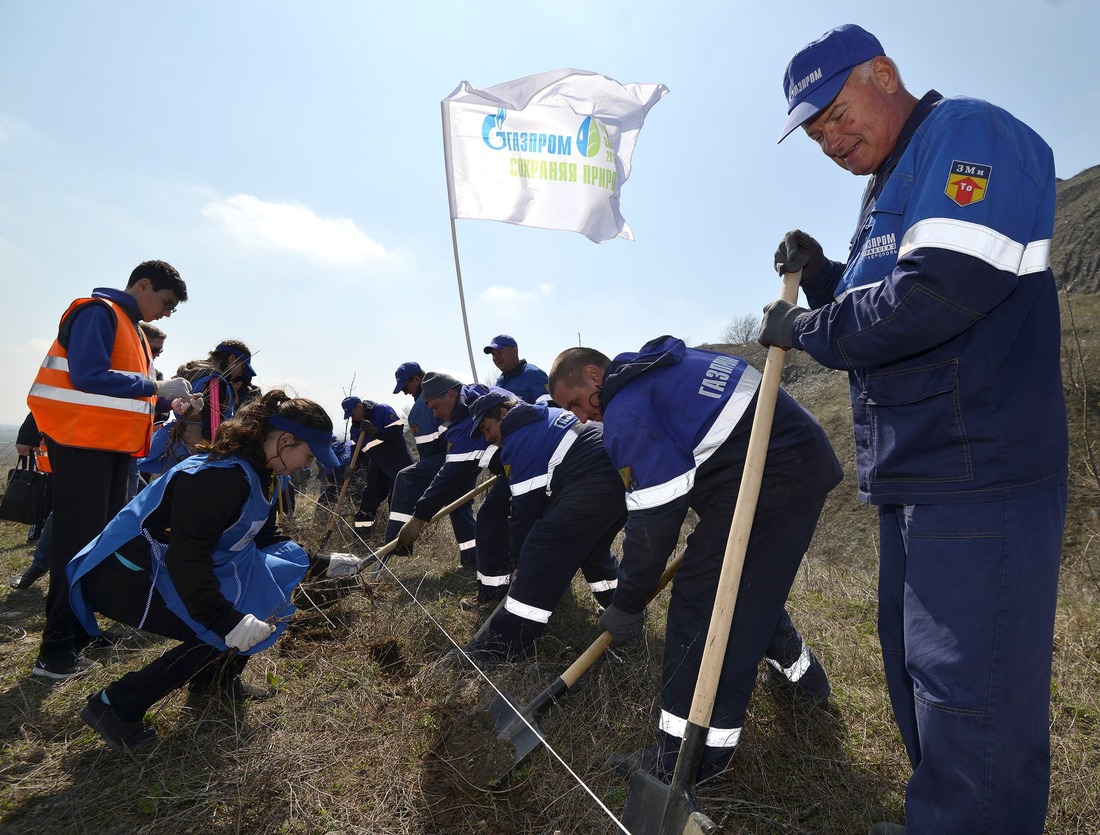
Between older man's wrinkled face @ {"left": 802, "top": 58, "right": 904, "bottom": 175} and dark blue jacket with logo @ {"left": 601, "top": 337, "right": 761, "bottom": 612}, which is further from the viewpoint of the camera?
dark blue jacket with logo @ {"left": 601, "top": 337, "right": 761, "bottom": 612}

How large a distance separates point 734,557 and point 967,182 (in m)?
1.28

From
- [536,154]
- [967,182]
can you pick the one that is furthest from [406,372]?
[967,182]

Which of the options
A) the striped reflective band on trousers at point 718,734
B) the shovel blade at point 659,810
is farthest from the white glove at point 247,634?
the striped reflective band on trousers at point 718,734

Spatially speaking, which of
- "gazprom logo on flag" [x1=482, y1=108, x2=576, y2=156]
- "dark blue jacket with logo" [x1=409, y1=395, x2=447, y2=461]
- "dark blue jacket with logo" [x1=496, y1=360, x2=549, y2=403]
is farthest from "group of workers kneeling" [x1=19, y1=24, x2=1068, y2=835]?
"gazprom logo on flag" [x1=482, y1=108, x2=576, y2=156]

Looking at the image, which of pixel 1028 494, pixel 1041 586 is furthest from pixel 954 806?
pixel 1028 494

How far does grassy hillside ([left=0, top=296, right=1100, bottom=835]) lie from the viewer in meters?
2.33

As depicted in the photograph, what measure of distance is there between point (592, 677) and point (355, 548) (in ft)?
15.4

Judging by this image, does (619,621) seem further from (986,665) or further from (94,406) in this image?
(94,406)

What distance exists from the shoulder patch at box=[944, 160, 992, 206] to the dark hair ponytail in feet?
8.67

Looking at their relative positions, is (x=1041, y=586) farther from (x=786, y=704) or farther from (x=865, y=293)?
(x=786, y=704)

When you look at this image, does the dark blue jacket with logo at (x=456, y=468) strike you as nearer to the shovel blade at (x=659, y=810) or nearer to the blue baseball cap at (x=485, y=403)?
the blue baseball cap at (x=485, y=403)

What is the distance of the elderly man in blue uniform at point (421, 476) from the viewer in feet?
20.7

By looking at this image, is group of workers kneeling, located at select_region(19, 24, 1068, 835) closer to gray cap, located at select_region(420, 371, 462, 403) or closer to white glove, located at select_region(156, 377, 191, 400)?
white glove, located at select_region(156, 377, 191, 400)

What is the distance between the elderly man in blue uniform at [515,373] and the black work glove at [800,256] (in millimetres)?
4376
